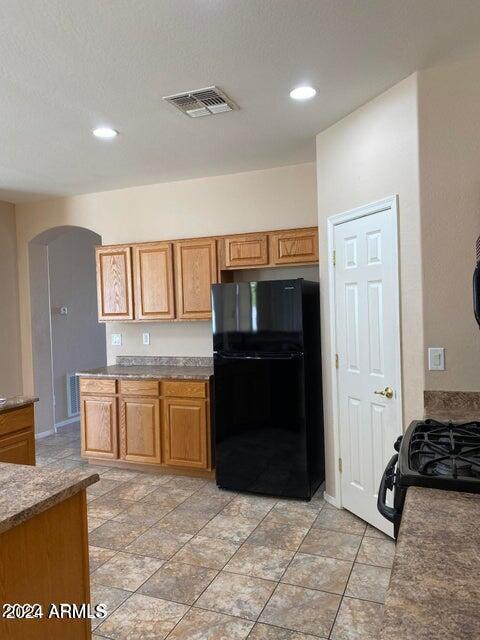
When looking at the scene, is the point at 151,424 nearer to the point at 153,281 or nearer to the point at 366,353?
the point at 153,281

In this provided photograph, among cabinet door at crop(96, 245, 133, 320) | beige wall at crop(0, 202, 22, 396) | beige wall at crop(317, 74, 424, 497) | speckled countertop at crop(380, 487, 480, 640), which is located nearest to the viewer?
speckled countertop at crop(380, 487, 480, 640)

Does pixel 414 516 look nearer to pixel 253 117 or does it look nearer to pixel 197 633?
pixel 197 633

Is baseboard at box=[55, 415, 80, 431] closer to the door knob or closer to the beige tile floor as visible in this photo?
the beige tile floor

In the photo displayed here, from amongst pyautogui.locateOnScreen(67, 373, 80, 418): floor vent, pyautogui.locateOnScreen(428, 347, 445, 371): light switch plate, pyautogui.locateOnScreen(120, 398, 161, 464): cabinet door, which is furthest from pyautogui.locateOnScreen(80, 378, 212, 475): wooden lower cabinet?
pyautogui.locateOnScreen(428, 347, 445, 371): light switch plate

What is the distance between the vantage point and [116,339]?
4867mm

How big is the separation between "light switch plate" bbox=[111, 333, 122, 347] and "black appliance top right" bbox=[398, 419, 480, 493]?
3.61 metres

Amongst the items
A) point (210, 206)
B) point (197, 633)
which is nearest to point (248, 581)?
point (197, 633)

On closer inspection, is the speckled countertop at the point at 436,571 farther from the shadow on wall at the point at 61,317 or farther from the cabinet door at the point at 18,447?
the shadow on wall at the point at 61,317

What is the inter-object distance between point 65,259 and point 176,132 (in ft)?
10.9

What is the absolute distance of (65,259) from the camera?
5930mm

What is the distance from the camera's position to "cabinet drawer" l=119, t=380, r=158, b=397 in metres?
4.04

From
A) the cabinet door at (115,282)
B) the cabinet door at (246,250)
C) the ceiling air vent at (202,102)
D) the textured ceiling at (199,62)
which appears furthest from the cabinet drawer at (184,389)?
the ceiling air vent at (202,102)

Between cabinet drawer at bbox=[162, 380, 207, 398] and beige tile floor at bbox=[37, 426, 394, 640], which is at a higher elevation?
cabinet drawer at bbox=[162, 380, 207, 398]

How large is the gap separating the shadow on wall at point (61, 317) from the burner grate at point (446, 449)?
4.49 meters
